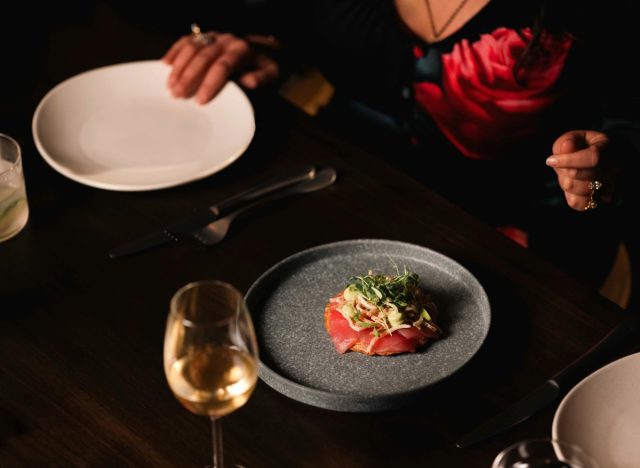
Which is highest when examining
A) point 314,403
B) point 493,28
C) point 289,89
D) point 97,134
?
point 493,28

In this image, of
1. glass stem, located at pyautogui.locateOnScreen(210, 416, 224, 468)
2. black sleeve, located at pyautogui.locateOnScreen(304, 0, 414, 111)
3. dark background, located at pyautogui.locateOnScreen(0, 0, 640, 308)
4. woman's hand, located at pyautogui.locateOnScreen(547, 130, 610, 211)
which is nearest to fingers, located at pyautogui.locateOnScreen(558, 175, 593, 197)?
woman's hand, located at pyautogui.locateOnScreen(547, 130, 610, 211)

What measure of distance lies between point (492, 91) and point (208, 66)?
1.90 ft

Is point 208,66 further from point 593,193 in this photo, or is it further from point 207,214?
point 593,193

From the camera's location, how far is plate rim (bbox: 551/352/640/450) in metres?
0.95

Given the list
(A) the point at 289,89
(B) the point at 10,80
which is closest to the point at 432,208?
(B) the point at 10,80

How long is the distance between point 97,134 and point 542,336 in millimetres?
903

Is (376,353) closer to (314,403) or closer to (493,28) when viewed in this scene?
(314,403)

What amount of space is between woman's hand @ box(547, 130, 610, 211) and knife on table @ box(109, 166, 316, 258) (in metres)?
0.41

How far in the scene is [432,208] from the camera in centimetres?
135

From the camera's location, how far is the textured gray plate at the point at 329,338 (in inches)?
40.5

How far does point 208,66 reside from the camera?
1675 mm

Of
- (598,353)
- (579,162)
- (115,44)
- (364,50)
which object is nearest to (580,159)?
(579,162)

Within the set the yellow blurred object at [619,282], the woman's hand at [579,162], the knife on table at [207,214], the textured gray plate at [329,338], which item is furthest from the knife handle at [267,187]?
the yellow blurred object at [619,282]

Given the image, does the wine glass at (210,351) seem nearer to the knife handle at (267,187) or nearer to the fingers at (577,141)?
the knife handle at (267,187)
